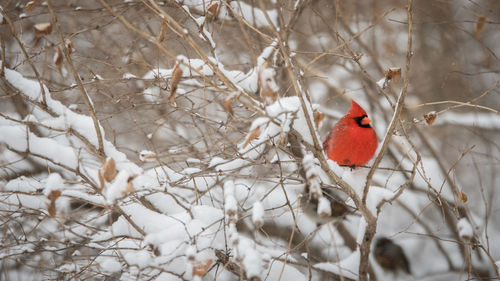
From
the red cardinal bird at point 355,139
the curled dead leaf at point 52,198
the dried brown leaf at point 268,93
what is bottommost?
the curled dead leaf at point 52,198

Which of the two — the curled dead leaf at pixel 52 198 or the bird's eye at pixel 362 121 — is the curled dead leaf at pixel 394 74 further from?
the curled dead leaf at pixel 52 198

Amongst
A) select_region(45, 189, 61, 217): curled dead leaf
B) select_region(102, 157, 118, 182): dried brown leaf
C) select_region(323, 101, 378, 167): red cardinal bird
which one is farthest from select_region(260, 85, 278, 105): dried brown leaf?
select_region(323, 101, 378, 167): red cardinal bird

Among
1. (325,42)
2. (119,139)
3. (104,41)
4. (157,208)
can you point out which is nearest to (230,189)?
(157,208)

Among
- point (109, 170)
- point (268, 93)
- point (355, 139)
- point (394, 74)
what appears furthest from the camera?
point (355, 139)

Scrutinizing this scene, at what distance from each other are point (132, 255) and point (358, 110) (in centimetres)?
203

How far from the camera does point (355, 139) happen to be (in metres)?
3.13

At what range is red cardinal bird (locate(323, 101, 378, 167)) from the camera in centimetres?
313

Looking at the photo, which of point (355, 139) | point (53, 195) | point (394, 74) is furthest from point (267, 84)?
point (355, 139)

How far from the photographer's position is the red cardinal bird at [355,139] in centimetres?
313

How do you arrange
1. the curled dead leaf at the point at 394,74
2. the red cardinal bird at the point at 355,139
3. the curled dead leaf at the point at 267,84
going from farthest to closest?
1. the red cardinal bird at the point at 355,139
2. the curled dead leaf at the point at 394,74
3. the curled dead leaf at the point at 267,84

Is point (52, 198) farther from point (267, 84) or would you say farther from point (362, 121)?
point (362, 121)

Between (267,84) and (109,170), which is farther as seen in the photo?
(109,170)

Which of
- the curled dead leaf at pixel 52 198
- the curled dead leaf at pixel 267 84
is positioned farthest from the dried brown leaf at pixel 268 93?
the curled dead leaf at pixel 52 198

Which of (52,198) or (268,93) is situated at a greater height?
(268,93)
